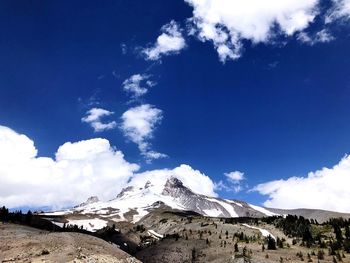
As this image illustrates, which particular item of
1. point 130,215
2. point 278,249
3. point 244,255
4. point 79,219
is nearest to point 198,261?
point 244,255

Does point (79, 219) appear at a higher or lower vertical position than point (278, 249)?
→ higher

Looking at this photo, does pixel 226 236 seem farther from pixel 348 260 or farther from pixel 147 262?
pixel 348 260

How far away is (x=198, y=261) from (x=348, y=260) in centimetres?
1569

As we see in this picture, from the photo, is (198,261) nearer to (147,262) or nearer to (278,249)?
(147,262)

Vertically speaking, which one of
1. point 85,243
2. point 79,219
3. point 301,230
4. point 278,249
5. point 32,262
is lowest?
point 32,262

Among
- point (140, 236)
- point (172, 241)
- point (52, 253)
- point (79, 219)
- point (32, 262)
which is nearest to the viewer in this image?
point (32, 262)

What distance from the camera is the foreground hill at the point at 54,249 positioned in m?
31.1

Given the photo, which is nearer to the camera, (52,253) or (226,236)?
(52,253)

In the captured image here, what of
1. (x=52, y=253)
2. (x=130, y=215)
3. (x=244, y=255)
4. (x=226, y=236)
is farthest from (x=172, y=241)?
(x=130, y=215)

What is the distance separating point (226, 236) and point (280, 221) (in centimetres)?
2045

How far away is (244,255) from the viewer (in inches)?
1663

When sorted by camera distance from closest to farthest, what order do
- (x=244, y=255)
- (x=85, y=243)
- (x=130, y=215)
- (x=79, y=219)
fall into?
(x=85, y=243) < (x=244, y=255) < (x=79, y=219) < (x=130, y=215)

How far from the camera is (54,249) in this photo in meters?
33.2

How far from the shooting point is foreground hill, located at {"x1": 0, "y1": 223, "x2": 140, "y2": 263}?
3106cm
